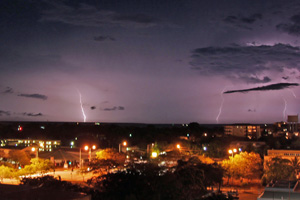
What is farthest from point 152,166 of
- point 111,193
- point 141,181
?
point 111,193

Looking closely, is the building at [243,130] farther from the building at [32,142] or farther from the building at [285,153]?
the building at [285,153]

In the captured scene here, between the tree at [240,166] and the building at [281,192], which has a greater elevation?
the tree at [240,166]

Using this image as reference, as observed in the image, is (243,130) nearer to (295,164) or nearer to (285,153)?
(285,153)

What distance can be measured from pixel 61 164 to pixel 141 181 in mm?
20825

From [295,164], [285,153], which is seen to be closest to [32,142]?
[285,153]

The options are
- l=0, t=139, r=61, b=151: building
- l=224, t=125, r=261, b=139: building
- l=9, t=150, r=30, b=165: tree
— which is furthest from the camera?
l=224, t=125, r=261, b=139: building

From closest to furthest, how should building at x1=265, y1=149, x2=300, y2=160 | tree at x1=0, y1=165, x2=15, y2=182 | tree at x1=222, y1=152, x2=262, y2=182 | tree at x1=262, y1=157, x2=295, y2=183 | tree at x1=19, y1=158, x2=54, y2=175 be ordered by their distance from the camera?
tree at x1=0, y1=165, x2=15, y2=182
tree at x1=19, y1=158, x2=54, y2=175
tree at x1=262, y1=157, x2=295, y2=183
tree at x1=222, y1=152, x2=262, y2=182
building at x1=265, y1=149, x2=300, y2=160

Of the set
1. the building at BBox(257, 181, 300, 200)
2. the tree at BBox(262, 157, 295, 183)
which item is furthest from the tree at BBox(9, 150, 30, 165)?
the building at BBox(257, 181, 300, 200)

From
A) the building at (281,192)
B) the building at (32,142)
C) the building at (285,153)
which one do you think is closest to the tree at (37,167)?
the building at (281,192)

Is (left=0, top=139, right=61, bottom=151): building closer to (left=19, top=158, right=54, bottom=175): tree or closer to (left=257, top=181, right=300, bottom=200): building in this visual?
(left=19, top=158, right=54, bottom=175): tree

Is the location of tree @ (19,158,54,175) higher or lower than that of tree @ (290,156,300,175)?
higher

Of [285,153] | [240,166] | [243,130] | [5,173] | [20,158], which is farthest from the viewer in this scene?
[243,130]

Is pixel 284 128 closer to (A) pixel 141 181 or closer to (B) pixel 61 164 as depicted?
(B) pixel 61 164

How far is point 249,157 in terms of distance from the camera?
90.4 ft
